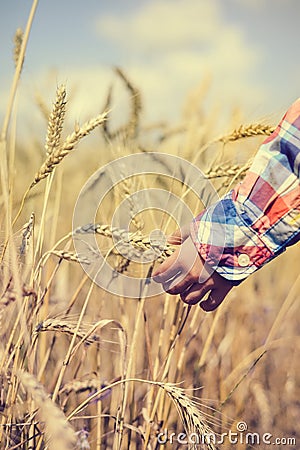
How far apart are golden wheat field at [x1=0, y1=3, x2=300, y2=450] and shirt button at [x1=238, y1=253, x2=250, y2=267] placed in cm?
10

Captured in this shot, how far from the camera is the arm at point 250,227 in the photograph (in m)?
0.72

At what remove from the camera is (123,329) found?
79 centimetres

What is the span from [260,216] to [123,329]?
0.80ft

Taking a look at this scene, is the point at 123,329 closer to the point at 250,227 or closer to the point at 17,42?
the point at 250,227

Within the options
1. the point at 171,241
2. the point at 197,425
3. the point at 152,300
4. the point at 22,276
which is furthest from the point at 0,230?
the point at 152,300

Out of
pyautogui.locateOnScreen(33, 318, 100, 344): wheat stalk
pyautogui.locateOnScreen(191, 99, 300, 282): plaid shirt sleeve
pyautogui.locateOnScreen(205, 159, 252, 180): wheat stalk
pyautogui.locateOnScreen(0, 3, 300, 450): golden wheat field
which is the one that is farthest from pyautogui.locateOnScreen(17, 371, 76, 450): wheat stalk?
pyautogui.locateOnScreen(205, 159, 252, 180): wheat stalk

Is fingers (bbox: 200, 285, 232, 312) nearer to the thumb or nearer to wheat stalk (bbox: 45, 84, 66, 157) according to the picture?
the thumb

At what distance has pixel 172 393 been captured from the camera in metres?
0.66

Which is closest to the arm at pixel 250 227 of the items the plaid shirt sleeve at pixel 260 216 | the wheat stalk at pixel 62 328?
the plaid shirt sleeve at pixel 260 216

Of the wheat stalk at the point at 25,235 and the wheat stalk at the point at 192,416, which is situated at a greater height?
the wheat stalk at the point at 25,235

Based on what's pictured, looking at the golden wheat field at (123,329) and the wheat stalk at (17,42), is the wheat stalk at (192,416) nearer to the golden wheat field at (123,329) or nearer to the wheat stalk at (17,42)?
the golden wheat field at (123,329)

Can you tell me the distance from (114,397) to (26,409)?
24 centimetres

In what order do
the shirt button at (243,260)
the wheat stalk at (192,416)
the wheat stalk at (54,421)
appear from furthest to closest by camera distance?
the shirt button at (243,260), the wheat stalk at (192,416), the wheat stalk at (54,421)

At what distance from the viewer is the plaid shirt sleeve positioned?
2.37ft
